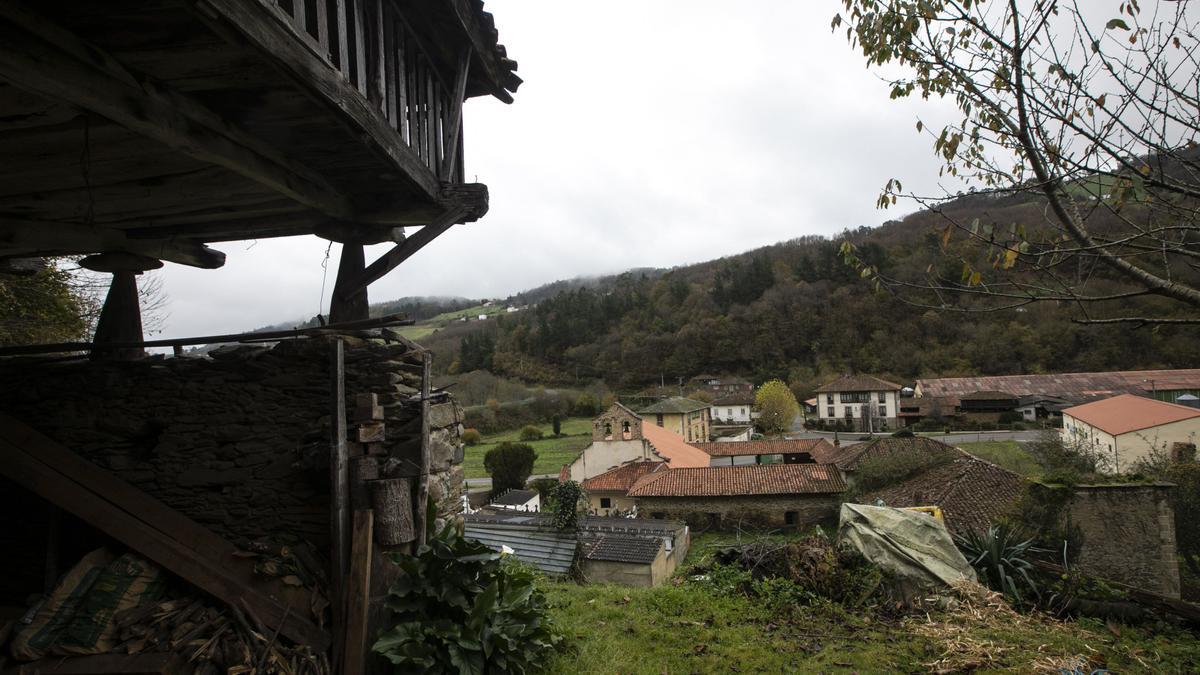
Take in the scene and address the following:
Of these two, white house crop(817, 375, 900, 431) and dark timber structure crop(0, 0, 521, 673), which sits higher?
dark timber structure crop(0, 0, 521, 673)

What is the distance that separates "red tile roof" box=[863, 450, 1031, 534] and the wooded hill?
33.6 meters

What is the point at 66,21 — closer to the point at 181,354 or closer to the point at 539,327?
the point at 181,354

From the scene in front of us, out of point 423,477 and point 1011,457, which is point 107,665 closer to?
point 423,477

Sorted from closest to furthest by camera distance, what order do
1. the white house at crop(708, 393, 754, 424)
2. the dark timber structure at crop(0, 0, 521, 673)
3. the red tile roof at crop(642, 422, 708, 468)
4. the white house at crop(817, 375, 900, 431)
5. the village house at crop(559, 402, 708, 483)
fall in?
the dark timber structure at crop(0, 0, 521, 673), the village house at crop(559, 402, 708, 483), the red tile roof at crop(642, 422, 708, 468), the white house at crop(817, 375, 900, 431), the white house at crop(708, 393, 754, 424)

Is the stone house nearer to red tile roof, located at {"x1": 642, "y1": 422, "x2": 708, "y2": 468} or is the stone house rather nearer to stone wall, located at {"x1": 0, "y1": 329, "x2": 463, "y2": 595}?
red tile roof, located at {"x1": 642, "y1": 422, "x2": 708, "y2": 468}

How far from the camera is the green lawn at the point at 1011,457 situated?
20.7 m

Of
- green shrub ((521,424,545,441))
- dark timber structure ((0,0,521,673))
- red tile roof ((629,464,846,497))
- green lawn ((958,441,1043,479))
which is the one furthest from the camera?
green shrub ((521,424,545,441))

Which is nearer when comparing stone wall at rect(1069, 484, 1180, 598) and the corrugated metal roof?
stone wall at rect(1069, 484, 1180, 598)

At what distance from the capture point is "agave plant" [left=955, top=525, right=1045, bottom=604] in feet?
23.6

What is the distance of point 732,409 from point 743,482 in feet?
116

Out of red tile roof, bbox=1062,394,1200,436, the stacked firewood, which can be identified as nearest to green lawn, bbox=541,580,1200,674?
the stacked firewood

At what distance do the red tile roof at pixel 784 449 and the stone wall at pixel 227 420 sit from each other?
26283 millimetres

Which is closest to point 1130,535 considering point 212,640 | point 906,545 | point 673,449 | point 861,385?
point 906,545

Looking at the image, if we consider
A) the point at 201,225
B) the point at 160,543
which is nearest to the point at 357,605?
the point at 160,543
